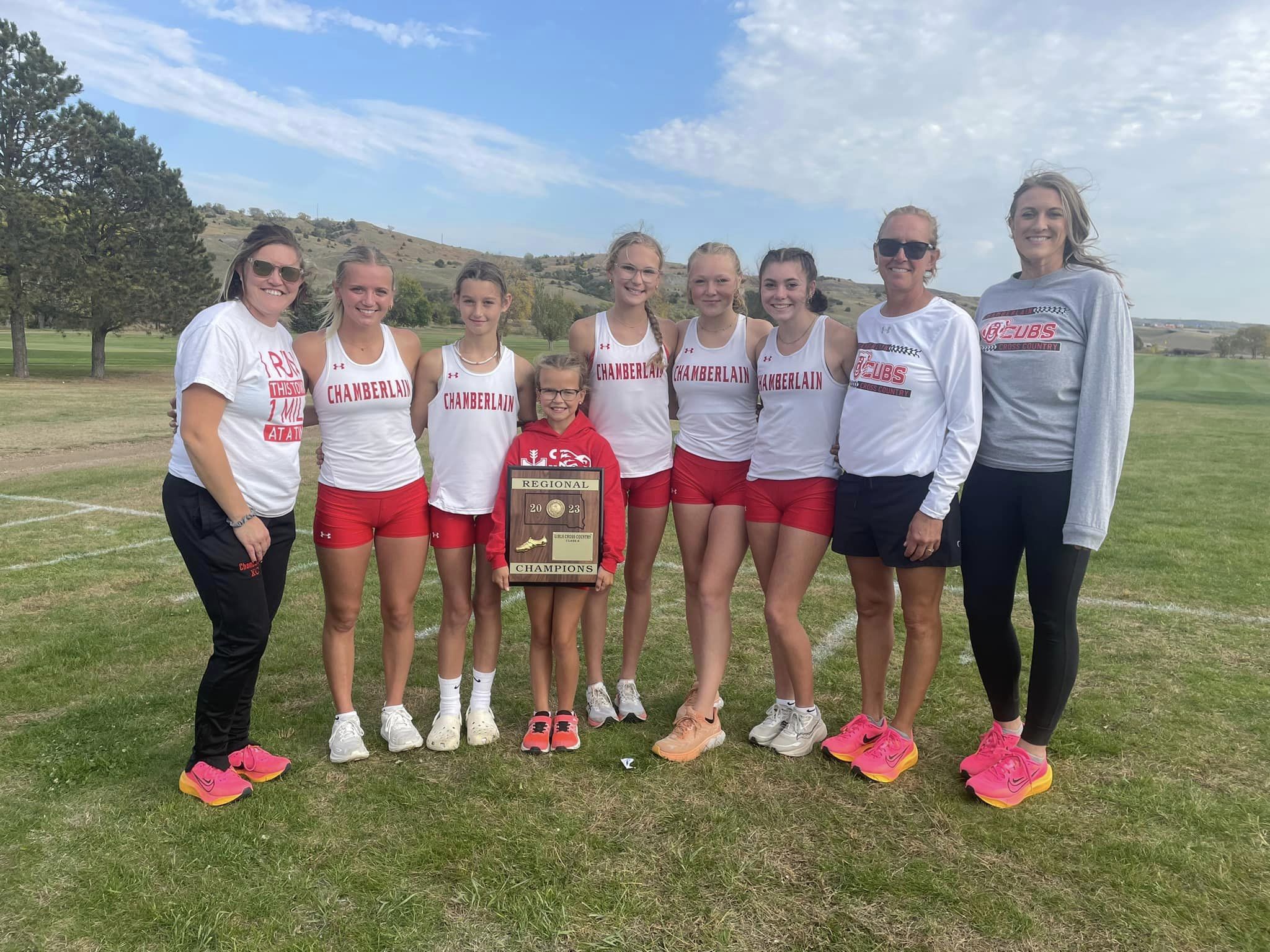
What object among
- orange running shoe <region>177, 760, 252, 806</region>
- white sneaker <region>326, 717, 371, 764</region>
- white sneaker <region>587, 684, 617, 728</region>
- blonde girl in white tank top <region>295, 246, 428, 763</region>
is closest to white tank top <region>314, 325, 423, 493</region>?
blonde girl in white tank top <region>295, 246, 428, 763</region>

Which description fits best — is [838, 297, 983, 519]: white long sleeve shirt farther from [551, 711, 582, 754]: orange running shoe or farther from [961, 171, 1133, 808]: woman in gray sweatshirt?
[551, 711, 582, 754]: orange running shoe

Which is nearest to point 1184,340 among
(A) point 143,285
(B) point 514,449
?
(A) point 143,285

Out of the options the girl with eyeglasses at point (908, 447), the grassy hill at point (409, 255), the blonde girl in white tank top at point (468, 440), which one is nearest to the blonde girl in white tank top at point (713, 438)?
the girl with eyeglasses at point (908, 447)

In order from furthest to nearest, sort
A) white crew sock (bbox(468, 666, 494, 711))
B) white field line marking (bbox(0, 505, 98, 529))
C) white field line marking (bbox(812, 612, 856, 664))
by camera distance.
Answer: white field line marking (bbox(0, 505, 98, 529)), white field line marking (bbox(812, 612, 856, 664)), white crew sock (bbox(468, 666, 494, 711))

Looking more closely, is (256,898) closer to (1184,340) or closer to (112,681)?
(112,681)

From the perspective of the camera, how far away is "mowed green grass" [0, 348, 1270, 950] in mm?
2451

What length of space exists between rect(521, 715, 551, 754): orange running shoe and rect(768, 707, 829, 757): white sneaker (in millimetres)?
1044

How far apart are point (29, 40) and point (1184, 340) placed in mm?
86786

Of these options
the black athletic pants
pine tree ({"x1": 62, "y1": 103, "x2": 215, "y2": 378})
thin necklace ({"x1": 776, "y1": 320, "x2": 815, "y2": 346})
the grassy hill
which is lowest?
the black athletic pants

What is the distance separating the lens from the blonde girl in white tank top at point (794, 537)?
3.44 metres

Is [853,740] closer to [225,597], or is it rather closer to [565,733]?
[565,733]

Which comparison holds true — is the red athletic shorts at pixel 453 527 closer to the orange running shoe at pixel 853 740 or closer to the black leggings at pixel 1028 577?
the orange running shoe at pixel 853 740

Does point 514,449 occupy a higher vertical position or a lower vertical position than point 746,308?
lower

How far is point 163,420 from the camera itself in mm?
17219
